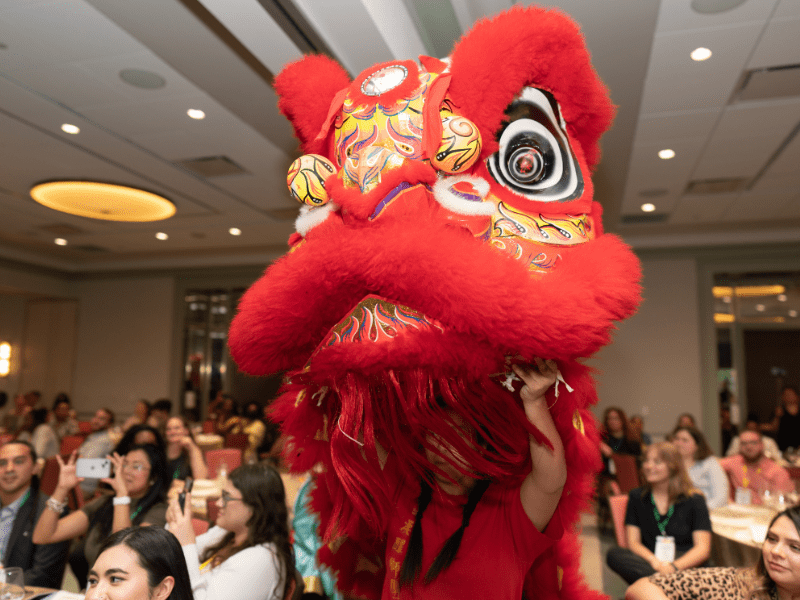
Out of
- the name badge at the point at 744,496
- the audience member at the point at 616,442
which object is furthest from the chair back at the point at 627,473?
the audience member at the point at 616,442

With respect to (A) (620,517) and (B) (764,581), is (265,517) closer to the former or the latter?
(B) (764,581)

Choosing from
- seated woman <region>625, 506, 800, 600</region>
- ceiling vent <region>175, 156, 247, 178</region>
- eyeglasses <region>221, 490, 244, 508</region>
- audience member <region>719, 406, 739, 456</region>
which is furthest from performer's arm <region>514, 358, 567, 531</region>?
audience member <region>719, 406, 739, 456</region>

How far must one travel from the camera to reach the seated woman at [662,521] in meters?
2.91

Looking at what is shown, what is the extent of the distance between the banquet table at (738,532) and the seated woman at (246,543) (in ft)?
7.56

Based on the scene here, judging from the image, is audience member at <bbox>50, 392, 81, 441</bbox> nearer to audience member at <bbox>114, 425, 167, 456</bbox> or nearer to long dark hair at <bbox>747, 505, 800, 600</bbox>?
audience member at <bbox>114, 425, 167, 456</bbox>

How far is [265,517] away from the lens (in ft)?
6.79

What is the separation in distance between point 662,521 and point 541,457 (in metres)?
2.73

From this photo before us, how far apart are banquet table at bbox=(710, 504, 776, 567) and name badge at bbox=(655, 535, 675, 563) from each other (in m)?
0.42

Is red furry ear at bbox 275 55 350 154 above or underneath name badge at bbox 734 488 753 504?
above

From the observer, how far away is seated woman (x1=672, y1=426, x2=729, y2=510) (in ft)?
12.6

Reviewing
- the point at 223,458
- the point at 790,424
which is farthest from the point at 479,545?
the point at 790,424

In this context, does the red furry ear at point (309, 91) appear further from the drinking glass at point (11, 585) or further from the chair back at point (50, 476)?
the chair back at point (50, 476)

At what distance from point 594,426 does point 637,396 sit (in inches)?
301

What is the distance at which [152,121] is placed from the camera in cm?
442
